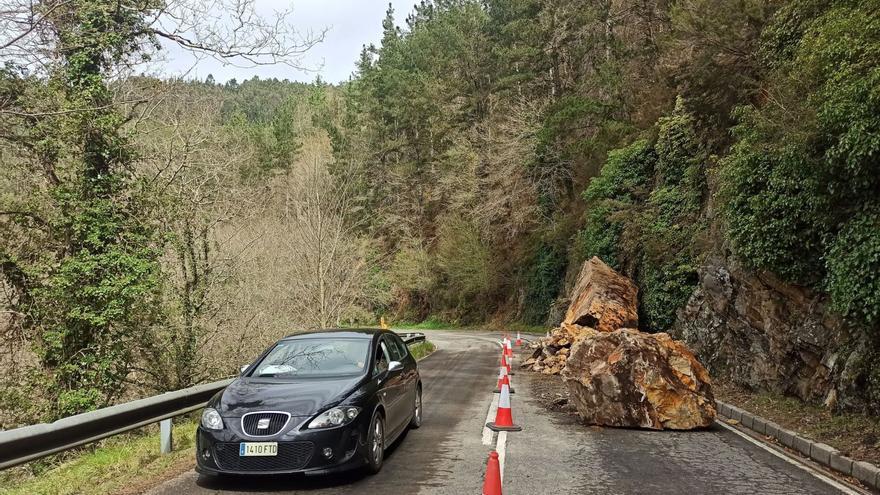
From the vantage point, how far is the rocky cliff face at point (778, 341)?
28.2 feet

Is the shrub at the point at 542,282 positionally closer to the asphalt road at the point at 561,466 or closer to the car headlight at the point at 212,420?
the asphalt road at the point at 561,466

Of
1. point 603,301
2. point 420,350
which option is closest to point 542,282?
point 420,350

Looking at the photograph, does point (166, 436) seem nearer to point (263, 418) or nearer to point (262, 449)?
point (263, 418)

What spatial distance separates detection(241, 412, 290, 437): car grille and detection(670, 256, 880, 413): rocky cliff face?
306 inches

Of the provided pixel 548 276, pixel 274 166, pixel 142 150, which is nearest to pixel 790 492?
pixel 142 150

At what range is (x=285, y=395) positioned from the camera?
630 centimetres

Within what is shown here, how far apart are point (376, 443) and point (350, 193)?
1235 inches

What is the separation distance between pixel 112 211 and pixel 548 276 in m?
28.5

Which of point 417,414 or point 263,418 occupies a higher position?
point 263,418

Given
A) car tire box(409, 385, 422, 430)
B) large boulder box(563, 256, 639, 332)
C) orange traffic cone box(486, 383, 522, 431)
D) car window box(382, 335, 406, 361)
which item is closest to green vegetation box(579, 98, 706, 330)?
large boulder box(563, 256, 639, 332)

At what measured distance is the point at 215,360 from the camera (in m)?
15.9

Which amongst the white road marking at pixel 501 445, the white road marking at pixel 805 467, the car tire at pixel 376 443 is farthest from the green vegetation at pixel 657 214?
the car tire at pixel 376 443

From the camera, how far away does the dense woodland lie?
29.5 feet

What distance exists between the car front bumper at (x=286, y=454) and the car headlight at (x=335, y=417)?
0.06 meters
